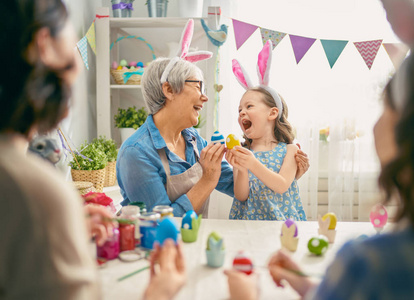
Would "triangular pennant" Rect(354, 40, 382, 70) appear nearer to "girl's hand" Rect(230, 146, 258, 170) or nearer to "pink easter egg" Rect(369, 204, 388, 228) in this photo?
"girl's hand" Rect(230, 146, 258, 170)

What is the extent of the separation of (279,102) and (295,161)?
31 cm

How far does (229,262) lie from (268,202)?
2.37 ft

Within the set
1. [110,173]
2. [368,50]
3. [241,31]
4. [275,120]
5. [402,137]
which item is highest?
[241,31]

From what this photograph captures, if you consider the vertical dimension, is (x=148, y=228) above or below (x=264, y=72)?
below

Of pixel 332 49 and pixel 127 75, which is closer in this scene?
pixel 332 49

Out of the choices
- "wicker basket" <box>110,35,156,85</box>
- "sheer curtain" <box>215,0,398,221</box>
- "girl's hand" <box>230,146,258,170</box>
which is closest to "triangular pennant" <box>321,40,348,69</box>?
"sheer curtain" <box>215,0,398,221</box>

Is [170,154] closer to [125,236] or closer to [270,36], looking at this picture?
[125,236]

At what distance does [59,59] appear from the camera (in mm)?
541

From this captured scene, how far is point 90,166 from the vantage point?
7.07 ft

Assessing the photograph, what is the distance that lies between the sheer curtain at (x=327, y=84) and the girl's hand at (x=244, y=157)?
1311mm

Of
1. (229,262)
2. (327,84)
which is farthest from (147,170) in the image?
(327,84)

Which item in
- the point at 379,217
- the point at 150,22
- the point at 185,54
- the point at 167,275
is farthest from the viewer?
the point at 150,22

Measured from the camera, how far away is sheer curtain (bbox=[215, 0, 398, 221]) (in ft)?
9.15

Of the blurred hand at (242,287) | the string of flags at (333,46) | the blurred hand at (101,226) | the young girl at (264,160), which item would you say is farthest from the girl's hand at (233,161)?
the string of flags at (333,46)
